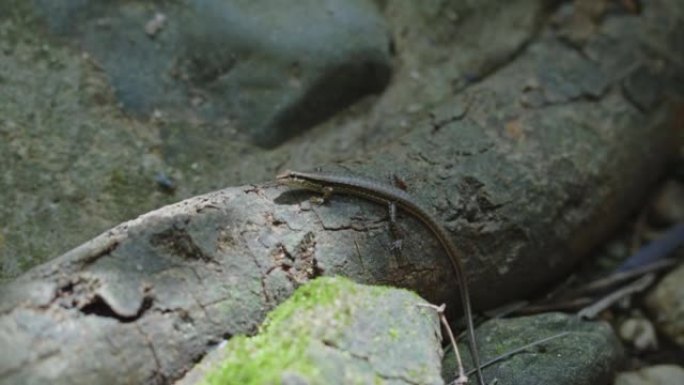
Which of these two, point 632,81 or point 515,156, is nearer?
point 515,156

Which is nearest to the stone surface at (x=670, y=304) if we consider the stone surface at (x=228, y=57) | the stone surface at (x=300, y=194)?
the stone surface at (x=300, y=194)

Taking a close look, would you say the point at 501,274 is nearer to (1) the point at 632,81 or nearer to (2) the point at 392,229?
(2) the point at 392,229

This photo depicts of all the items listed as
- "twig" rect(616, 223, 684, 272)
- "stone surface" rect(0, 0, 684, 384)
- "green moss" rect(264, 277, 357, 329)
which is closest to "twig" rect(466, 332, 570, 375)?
"stone surface" rect(0, 0, 684, 384)

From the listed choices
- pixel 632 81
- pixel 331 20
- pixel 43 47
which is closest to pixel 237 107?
pixel 331 20

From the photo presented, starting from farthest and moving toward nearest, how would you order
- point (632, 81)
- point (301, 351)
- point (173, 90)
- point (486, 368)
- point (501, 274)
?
point (632, 81) < point (173, 90) < point (501, 274) < point (486, 368) < point (301, 351)

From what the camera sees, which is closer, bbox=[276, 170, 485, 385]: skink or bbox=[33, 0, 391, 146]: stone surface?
bbox=[276, 170, 485, 385]: skink

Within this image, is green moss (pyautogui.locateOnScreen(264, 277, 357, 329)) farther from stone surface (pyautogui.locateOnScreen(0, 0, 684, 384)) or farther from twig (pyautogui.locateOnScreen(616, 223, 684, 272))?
twig (pyautogui.locateOnScreen(616, 223, 684, 272))
